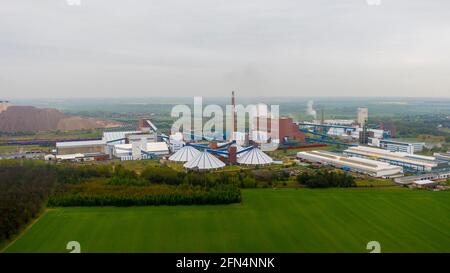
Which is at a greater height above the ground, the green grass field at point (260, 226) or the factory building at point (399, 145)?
the factory building at point (399, 145)

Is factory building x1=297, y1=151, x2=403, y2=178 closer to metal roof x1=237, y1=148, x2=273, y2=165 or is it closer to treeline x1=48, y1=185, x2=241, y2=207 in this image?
metal roof x1=237, y1=148, x2=273, y2=165

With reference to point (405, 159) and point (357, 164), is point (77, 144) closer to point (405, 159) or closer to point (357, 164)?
point (357, 164)

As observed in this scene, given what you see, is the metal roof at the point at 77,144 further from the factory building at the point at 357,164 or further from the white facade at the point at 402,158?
the white facade at the point at 402,158

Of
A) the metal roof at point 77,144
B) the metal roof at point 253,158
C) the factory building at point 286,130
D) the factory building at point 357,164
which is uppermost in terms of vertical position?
the factory building at point 286,130

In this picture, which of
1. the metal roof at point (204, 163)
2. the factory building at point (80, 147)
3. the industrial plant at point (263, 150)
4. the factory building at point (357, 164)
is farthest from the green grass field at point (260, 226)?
the factory building at point (80, 147)

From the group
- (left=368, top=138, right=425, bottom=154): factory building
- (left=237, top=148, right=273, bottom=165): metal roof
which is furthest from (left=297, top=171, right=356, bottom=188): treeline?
(left=368, top=138, right=425, bottom=154): factory building

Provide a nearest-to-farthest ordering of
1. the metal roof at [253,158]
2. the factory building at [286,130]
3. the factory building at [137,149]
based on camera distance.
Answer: the metal roof at [253,158], the factory building at [137,149], the factory building at [286,130]

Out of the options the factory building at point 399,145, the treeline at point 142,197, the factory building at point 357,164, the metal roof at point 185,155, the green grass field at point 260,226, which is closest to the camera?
the green grass field at point 260,226

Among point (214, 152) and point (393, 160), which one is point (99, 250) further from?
point (393, 160)
